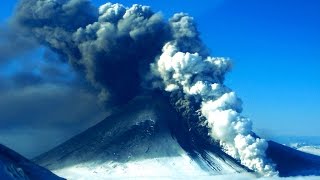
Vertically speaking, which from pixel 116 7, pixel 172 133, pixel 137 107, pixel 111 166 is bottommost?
pixel 111 166

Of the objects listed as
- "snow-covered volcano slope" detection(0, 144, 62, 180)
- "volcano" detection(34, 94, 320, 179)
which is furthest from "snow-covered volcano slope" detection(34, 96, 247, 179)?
"snow-covered volcano slope" detection(0, 144, 62, 180)

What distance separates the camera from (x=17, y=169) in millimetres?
16469

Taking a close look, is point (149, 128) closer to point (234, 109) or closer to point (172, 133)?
point (172, 133)

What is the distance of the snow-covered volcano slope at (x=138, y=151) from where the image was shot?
3942 inches

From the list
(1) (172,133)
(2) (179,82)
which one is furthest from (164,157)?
(2) (179,82)

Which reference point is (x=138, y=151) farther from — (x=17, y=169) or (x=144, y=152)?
(x=17, y=169)

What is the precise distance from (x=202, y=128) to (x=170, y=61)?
1830 centimetres

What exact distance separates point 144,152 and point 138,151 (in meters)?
1.37

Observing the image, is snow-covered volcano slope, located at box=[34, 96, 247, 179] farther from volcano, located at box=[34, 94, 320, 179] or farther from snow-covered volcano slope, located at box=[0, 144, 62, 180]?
snow-covered volcano slope, located at box=[0, 144, 62, 180]

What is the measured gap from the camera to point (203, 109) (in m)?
113

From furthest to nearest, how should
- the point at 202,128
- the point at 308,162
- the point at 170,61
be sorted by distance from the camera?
1. the point at 308,162
2. the point at 202,128
3. the point at 170,61

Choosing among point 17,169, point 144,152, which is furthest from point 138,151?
point 17,169

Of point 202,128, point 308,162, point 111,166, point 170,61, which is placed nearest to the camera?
point 111,166

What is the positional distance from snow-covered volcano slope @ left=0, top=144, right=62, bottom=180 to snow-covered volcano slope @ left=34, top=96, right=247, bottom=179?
7844 cm
